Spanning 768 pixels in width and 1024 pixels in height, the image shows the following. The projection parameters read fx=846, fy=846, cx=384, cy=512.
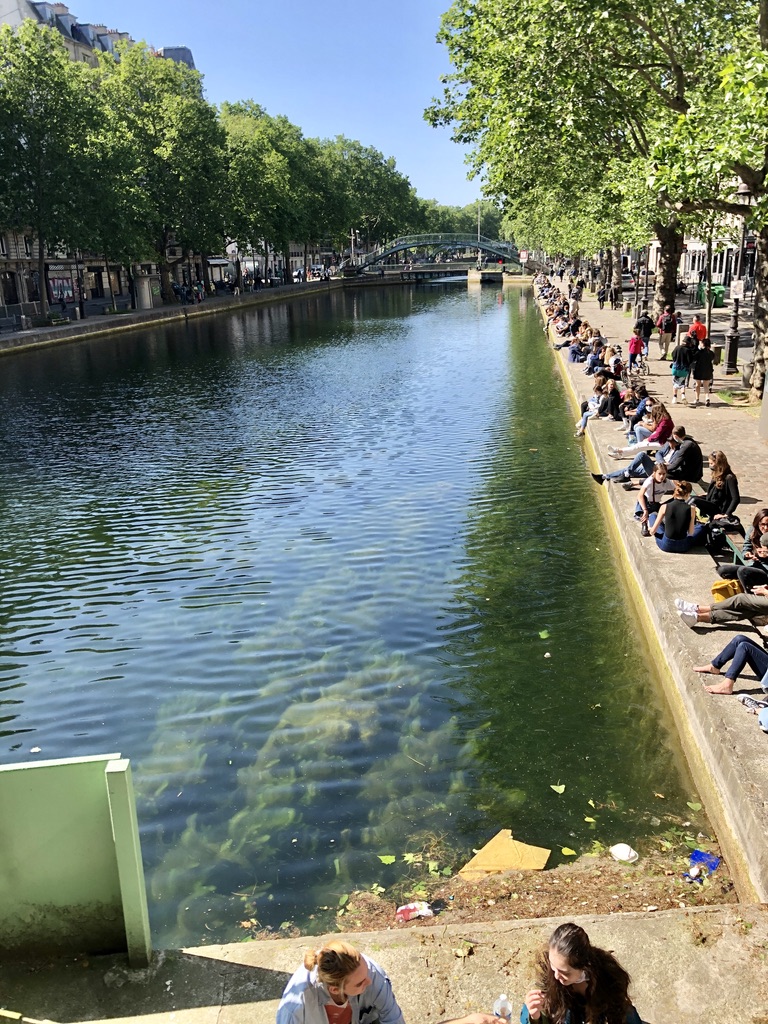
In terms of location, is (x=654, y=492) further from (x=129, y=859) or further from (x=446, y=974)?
(x=129, y=859)

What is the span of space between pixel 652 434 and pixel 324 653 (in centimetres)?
741

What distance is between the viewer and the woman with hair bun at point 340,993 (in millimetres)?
3699

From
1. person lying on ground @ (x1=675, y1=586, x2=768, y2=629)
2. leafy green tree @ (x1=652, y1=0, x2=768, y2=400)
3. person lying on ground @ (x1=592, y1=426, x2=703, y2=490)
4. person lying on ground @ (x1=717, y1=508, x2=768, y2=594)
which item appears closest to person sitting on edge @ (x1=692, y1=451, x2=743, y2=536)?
person lying on ground @ (x1=592, y1=426, x2=703, y2=490)

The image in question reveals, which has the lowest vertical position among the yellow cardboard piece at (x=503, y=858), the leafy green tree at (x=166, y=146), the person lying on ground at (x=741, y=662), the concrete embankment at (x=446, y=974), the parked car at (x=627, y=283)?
the yellow cardboard piece at (x=503, y=858)

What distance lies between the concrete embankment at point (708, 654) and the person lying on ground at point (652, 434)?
1.00 ft

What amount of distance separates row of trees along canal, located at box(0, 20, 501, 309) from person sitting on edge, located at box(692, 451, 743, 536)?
42395 millimetres

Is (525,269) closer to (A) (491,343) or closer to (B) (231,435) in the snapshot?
(A) (491,343)

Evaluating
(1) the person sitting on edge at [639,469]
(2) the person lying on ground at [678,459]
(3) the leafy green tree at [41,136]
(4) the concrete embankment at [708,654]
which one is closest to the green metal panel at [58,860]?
(4) the concrete embankment at [708,654]

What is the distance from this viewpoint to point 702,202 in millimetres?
18016

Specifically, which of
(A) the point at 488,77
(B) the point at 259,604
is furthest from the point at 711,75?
(B) the point at 259,604

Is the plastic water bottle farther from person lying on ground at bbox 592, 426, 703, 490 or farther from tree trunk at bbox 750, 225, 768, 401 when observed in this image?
Result: tree trunk at bbox 750, 225, 768, 401

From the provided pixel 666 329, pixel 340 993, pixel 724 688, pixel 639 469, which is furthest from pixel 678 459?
pixel 666 329

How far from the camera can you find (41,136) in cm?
4294

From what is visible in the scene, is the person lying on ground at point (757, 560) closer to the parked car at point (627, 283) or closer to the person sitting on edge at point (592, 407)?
the person sitting on edge at point (592, 407)
